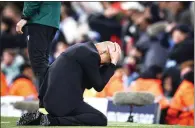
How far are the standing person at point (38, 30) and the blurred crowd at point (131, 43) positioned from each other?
11.5 ft

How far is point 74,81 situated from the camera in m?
8.55

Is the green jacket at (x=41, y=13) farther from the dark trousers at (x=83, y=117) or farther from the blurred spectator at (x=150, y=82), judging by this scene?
the blurred spectator at (x=150, y=82)

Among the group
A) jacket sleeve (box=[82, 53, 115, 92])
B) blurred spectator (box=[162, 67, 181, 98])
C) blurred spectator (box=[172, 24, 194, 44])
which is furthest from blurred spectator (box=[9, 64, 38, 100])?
jacket sleeve (box=[82, 53, 115, 92])

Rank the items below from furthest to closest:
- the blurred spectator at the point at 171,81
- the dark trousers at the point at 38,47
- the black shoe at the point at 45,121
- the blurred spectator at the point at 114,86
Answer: the blurred spectator at the point at 114,86, the blurred spectator at the point at 171,81, the dark trousers at the point at 38,47, the black shoe at the point at 45,121

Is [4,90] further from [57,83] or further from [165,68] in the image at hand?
[57,83]

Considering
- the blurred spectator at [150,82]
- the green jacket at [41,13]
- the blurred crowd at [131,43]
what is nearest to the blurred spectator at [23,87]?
the blurred crowd at [131,43]

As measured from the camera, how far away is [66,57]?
862cm

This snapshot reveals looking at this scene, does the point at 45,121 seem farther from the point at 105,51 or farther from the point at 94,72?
the point at 105,51

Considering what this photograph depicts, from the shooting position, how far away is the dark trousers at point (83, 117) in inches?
339

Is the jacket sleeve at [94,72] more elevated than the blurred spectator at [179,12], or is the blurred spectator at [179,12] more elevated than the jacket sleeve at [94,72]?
the blurred spectator at [179,12]

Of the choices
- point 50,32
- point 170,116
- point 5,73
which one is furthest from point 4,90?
point 50,32

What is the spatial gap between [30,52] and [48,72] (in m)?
0.42

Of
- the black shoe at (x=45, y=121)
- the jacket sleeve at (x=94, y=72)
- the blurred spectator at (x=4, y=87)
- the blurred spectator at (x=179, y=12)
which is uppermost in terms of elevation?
the blurred spectator at (x=179, y=12)

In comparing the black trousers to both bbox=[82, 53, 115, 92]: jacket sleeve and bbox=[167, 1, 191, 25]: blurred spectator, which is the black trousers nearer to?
bbox=[82, 53, 115, 92]: jacket sleeve
